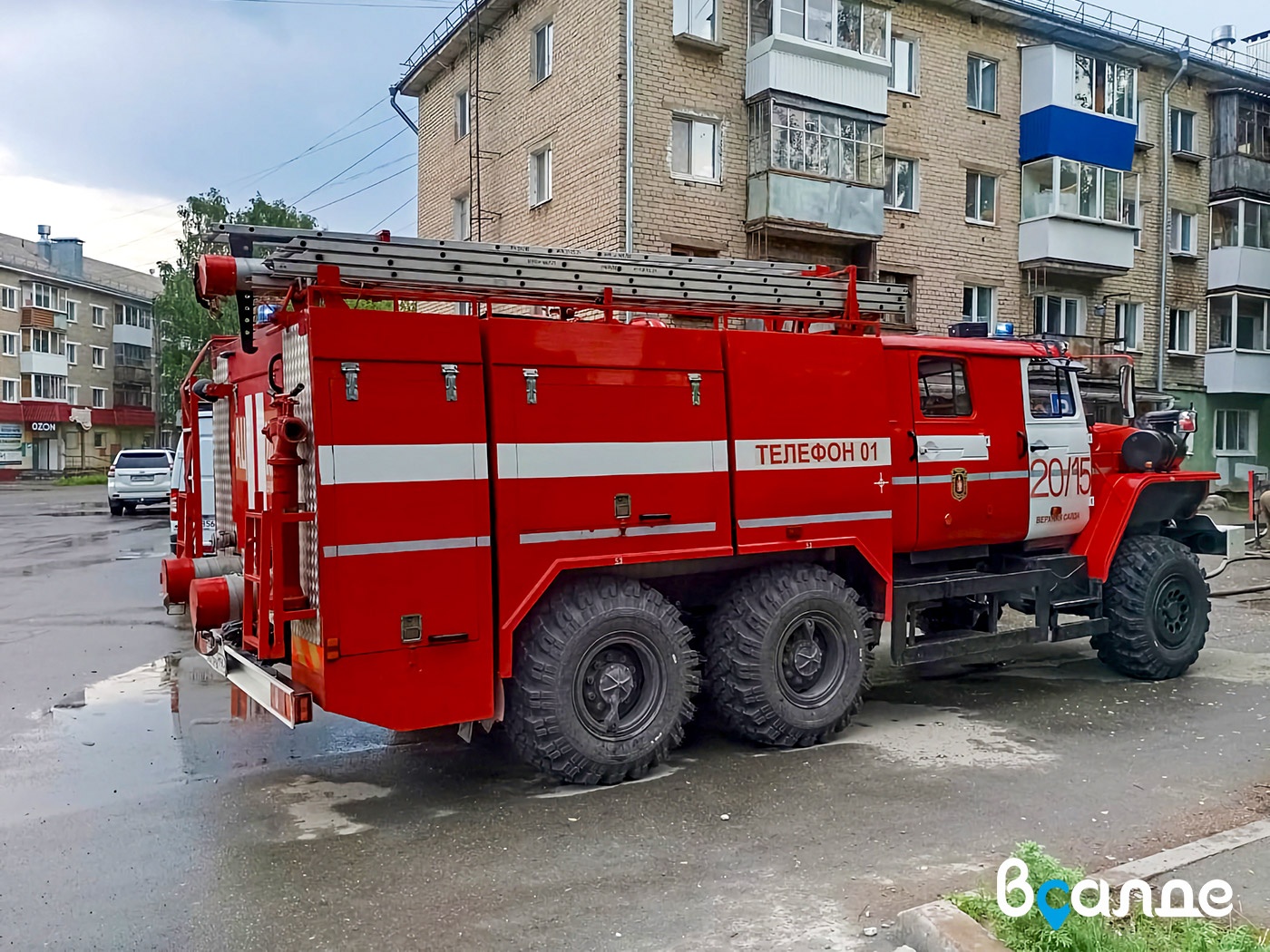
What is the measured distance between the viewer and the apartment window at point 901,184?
2250 centimetres

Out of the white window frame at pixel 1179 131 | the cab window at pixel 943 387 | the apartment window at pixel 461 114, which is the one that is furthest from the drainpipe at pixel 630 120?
the white window frame at pixel 1179 131

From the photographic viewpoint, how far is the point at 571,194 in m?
20.0

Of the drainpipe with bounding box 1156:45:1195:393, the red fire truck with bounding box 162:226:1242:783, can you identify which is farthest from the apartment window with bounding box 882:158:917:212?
the red fire truck with bounding box 162:226:1242:783

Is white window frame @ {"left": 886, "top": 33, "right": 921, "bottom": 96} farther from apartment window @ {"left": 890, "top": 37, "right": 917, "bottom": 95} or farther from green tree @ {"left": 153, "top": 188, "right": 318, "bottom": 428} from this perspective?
green tree @ {"left": 153, "top": 188, "right": 318, "bottom": 428}

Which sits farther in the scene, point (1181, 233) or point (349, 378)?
point (1181, 233)

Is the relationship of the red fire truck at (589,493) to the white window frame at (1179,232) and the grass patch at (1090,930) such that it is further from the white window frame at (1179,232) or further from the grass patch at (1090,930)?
the white window frame at (1179,232)

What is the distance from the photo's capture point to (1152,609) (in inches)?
315

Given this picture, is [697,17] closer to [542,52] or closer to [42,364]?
[542,52]

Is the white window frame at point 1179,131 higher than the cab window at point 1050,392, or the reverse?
the white window frame at point 1179,131

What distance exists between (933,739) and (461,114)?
2209 cm

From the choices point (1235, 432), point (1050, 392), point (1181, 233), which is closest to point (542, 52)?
point (1050, 392)

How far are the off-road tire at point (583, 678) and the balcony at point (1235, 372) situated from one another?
2900cm

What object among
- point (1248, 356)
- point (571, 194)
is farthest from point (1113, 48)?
point (571, 194)

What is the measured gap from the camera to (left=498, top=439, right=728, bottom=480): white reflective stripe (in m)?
5.35
